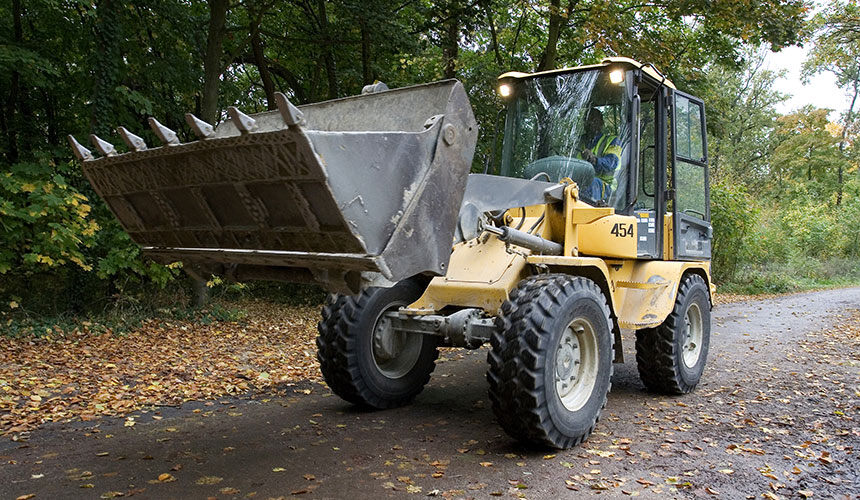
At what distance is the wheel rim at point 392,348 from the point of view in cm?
550

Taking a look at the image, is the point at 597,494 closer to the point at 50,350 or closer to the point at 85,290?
the point at 50,350

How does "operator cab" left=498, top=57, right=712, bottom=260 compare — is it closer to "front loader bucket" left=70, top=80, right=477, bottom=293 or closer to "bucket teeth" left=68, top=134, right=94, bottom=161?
"front loader bucket" left=70, top=80, right=477, bottom=293

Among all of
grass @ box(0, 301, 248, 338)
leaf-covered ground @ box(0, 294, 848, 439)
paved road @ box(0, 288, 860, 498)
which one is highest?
grass @ box(0, 301, 248, 338)

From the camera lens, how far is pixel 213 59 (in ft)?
35.1

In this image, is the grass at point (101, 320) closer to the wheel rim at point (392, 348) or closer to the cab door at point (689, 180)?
the wheel rim at point (392, 348)

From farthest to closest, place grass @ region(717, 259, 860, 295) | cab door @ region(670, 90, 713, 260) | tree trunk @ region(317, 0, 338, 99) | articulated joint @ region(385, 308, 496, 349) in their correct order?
Result: grass @ region(717, 259, 860, 295) < tree trunk @ region(317, 0, 338, 99) < cab door @ region(670, 90, 713, 260) < articulated joint @ region(385, 308, 496, 349)

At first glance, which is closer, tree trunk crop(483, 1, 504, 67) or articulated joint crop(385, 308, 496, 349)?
articulated joint crop(385, 308, 496, 349)

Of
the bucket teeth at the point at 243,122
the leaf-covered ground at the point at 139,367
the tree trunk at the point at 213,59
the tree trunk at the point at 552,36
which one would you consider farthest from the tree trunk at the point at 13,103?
the tree trunk at the point at 552,36

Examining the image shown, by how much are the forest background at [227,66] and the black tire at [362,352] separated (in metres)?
3.48

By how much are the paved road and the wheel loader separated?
36cm

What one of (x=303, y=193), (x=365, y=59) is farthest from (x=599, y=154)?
(x=365, y=59)

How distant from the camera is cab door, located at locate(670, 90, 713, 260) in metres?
6.36

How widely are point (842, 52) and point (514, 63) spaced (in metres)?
12.3

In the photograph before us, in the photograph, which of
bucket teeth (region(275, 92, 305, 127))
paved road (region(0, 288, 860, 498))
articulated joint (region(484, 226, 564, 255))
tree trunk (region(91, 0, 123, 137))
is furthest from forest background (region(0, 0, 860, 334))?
bucket teeth (region(275, 92, 305, 127))
